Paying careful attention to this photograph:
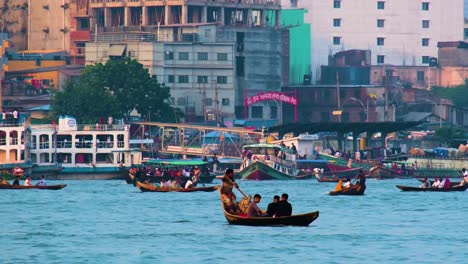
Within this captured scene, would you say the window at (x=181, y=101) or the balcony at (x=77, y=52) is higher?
the balcony at (x=77, y=52)

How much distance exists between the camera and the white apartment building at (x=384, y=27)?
191500mm

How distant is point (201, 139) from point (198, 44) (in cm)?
1497

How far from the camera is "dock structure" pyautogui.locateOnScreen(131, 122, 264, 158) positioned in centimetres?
13788

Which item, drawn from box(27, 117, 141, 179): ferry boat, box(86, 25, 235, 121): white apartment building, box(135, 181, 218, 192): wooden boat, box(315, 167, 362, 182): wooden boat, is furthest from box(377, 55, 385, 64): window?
box(135, 181, 218, 192): wooden boat

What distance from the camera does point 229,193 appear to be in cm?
6900

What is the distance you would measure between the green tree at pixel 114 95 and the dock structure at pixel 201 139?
7.43 feet

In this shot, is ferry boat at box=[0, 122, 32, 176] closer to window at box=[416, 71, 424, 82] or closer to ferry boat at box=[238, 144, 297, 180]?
ferry boat at box=[238, 144, 297, 180]

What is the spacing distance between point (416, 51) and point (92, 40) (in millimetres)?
44239

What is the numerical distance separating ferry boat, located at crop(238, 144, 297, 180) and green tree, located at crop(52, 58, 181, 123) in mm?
15513

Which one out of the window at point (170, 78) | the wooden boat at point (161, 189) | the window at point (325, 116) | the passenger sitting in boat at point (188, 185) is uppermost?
the window at point (170, 78)

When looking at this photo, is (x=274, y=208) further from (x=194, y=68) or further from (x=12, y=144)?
(x=194, y=68)

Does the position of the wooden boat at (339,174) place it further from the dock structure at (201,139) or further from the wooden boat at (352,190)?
the wooden boat at (352,190)

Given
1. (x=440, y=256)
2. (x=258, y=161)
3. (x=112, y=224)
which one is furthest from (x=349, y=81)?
(x=440, y=256)

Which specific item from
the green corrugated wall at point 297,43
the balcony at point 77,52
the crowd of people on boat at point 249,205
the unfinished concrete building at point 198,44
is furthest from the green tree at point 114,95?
the crowd of people on boat at point 249,205
